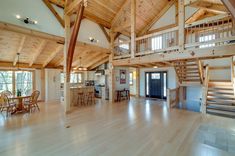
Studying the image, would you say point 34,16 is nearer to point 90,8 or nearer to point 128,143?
point 90,8

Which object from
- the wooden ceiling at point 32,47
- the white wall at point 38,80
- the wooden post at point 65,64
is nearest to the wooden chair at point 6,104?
the wooden post at point 65,64

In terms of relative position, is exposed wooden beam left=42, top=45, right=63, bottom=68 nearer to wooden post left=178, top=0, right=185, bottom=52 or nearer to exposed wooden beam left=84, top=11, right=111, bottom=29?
exposed wooden beam left=84, top=11, right=111, bottom=29

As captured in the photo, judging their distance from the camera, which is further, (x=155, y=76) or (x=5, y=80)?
(x=155, y=76)

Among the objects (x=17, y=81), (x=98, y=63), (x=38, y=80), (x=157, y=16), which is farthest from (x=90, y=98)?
(x=157, y=16)

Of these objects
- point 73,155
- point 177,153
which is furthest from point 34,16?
point 177,153

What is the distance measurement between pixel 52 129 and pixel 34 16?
4148mm

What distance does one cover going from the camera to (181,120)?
4633 mm

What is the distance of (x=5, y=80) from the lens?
23.9 feet

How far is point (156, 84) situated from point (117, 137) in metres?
7.11

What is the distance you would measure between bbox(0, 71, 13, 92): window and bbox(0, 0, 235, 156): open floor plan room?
0.04 metres

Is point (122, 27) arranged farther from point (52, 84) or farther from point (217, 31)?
point (52, 84)

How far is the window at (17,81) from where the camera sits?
7.24 metres

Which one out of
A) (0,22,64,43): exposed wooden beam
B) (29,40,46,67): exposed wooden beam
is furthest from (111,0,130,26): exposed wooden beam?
(29,40,46,67): exposed wooden beam

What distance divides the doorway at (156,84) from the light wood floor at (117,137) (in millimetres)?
4745
